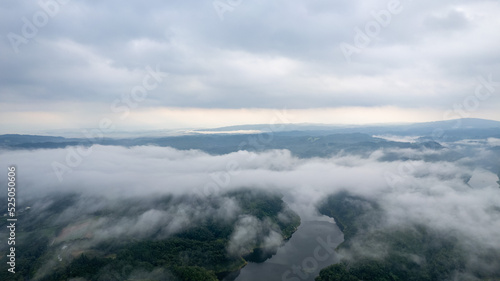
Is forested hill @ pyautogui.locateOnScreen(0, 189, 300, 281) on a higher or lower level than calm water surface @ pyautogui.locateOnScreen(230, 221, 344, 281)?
higher

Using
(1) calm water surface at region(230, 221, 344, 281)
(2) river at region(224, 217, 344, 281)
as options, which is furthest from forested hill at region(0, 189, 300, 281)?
(1) calm water surface at region(230, 221, 344, 281)

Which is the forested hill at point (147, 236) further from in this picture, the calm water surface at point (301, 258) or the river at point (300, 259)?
the calm water surface at point (301, 258)

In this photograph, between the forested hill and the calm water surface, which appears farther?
the calm water surface

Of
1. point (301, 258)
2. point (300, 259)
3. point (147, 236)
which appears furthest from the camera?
point (147, 236)

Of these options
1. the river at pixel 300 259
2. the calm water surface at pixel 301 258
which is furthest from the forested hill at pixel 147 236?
the calm water surface at pixel 301 258

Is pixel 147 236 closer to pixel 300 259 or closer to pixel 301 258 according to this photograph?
pixel 300 259

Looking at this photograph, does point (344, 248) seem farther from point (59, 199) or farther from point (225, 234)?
point (59, 199)

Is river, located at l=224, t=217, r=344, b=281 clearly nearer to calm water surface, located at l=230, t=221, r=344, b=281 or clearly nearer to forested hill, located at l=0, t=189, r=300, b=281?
calm water surface, located at l=230, t=221, r=344, b=281

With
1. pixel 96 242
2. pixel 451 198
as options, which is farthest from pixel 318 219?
pixel 96 242

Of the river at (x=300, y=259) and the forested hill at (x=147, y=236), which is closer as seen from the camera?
the forested hill at (x=147, y=236)

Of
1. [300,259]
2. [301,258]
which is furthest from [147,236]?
[301,258]

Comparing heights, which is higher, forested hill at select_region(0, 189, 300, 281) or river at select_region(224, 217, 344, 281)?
forested hill at select_region(0, 189, 300, 281)
